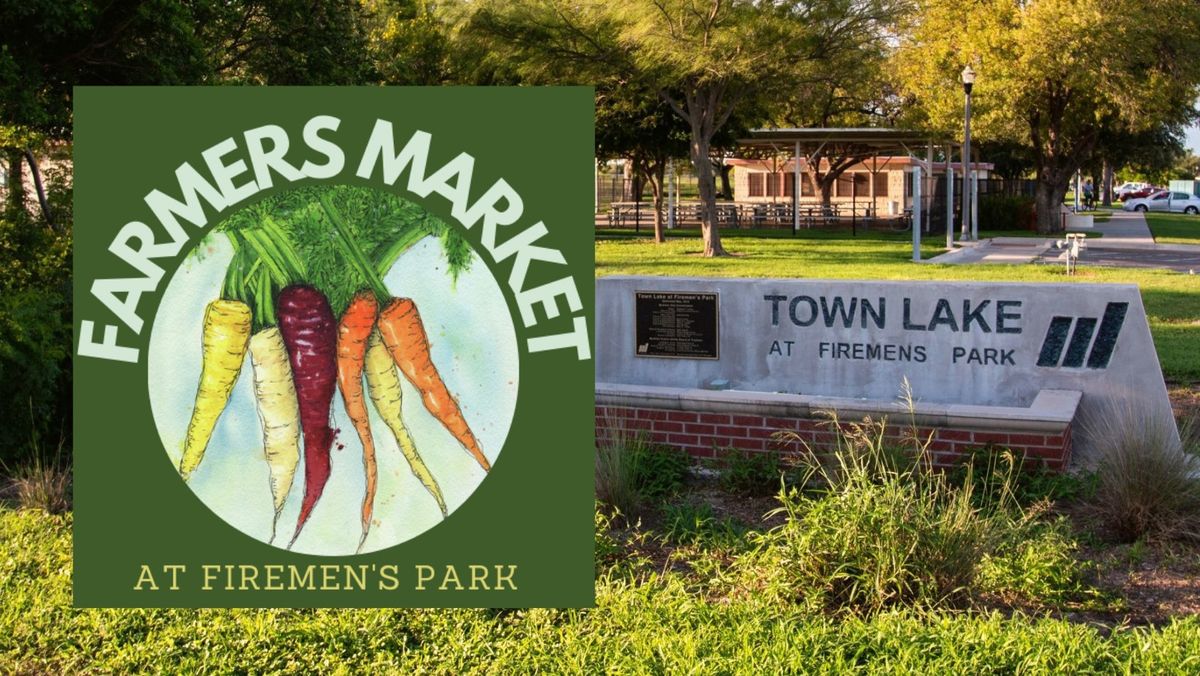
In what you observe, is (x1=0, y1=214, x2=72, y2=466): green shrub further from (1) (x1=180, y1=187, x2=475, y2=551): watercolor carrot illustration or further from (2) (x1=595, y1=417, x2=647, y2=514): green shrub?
(1) (x1=180, y1=187, x2=475, y2=551): watercolor carrot illustration

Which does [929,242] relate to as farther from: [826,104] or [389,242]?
[389,242]

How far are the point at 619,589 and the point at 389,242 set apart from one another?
2778 millimetres

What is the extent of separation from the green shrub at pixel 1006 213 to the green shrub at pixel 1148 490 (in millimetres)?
38223

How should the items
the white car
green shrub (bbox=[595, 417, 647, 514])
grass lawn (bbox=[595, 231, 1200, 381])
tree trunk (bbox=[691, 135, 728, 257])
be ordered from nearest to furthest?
green shrub (bbox=[595, 417, 647, 514])
grass lawn (bbox=[595, 231, 1200, 381])
tree trunk (bbox=[691, 135, 728, 257])
the white car

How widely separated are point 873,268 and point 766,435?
16413 mm

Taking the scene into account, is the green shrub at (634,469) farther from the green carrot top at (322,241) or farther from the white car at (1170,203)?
the white car at (1170,203)

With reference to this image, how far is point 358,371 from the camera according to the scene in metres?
2.95

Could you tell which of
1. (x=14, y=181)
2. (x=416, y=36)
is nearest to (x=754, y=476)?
(x=14, y=181)

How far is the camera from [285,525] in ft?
9.78

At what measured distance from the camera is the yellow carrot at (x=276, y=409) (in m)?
2.91

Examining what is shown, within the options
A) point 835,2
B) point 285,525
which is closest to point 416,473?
point 285,525

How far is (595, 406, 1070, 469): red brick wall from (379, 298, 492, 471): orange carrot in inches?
178

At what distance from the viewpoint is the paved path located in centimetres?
2573

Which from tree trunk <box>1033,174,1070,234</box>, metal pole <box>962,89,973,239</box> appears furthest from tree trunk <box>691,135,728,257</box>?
tree trunk <box>1033,174,1070,234</box>
